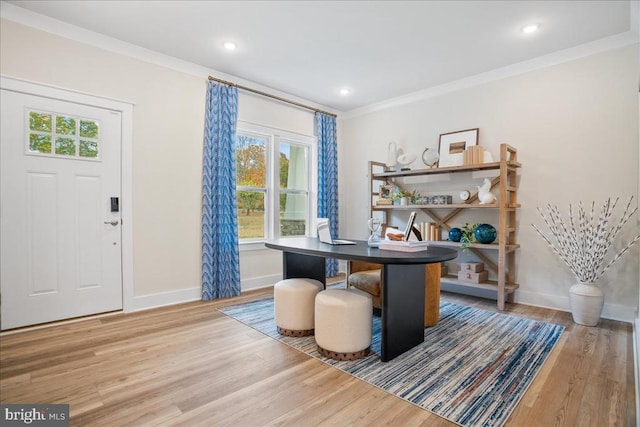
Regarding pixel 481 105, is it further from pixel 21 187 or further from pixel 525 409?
pixel 21 187

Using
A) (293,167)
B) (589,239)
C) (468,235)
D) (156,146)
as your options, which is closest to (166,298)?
(156,146)

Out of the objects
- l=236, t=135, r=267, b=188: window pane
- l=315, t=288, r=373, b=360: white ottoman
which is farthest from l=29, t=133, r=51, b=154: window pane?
l=315, t=288, r=373, b=360: white ottoman

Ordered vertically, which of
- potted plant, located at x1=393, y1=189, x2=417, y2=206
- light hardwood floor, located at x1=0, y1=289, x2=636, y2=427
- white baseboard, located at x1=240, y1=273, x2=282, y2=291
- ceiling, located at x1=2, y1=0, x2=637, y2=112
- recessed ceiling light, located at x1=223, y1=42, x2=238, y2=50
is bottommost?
light hardwood floor, located at x1=0, y1=289, x2=636, y2=427

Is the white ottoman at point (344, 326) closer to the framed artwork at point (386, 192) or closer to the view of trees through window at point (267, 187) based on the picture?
the view of trees through window at point (267, 187)

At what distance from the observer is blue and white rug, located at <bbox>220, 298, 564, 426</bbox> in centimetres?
177

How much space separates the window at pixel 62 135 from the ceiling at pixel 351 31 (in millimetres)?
863

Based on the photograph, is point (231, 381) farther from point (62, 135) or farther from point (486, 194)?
point (486, 194)

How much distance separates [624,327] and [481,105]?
8.83 feet

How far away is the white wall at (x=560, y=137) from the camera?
307cm

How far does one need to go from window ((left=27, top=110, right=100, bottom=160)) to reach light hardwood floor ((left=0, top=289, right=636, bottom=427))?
5.18 ft

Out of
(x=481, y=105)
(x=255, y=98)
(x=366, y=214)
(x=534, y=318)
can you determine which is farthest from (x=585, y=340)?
→ (x=255, y=98)

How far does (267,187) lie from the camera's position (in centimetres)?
461

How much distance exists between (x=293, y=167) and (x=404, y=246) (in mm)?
2984

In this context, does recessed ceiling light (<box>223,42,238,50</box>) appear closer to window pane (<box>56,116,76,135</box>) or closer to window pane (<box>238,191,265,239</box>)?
window pane (<box>56,116,76,135</box>)
